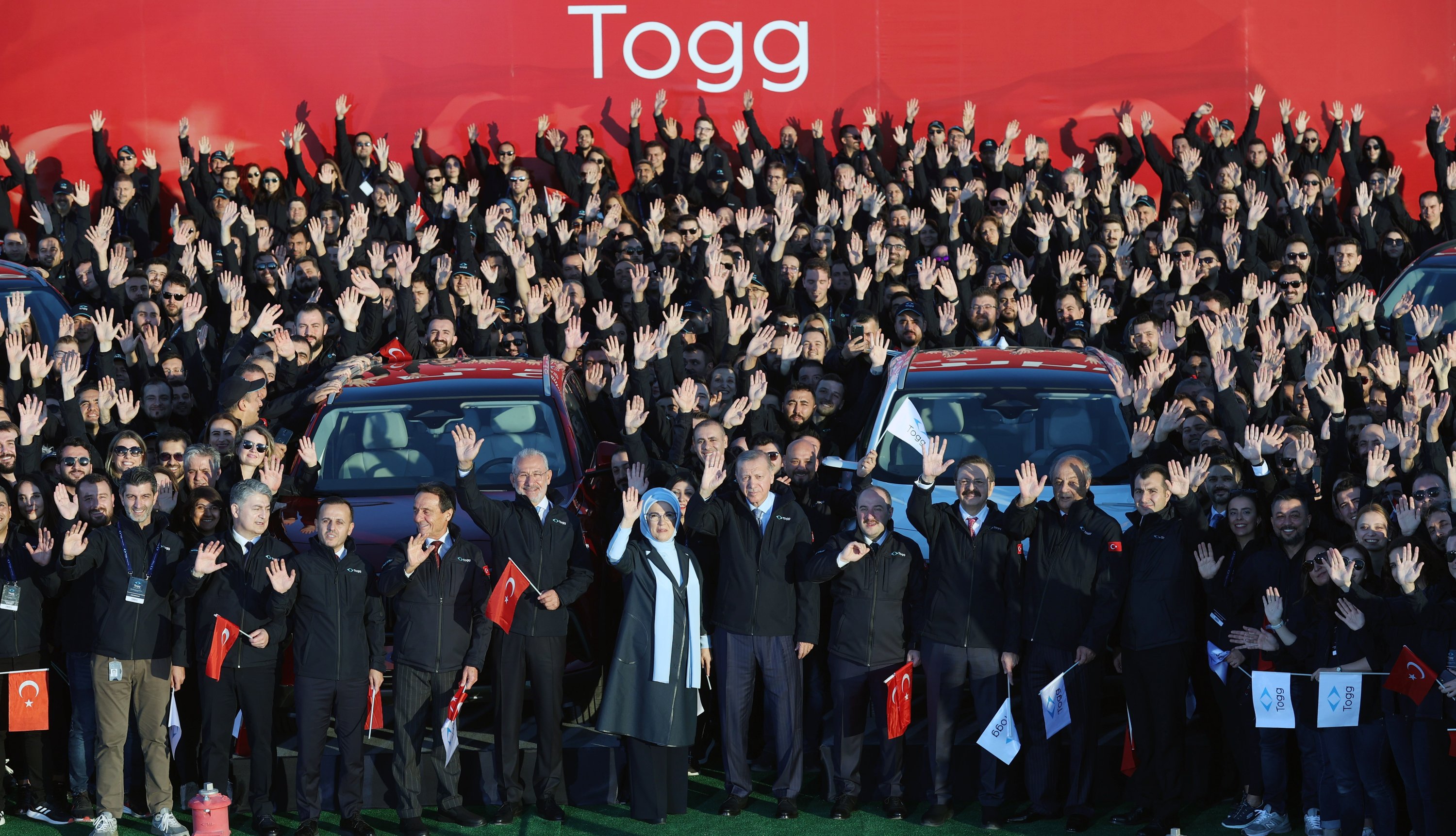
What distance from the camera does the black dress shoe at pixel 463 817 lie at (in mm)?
7441

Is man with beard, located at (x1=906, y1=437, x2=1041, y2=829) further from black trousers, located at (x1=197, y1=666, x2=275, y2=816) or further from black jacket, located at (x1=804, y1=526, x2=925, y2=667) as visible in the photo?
black trousers, located at (x1=197, y1=666, x2=275, y2=816)

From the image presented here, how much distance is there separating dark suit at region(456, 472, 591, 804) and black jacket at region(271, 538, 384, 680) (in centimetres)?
63

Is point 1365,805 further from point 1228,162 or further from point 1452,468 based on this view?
point 1228,162

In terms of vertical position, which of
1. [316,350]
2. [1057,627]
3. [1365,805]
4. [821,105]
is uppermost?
[821,105]

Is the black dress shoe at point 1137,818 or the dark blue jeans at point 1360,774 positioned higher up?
the dark blue jeans at point 1360,774

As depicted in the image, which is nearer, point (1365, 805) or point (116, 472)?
point (1365, 805)

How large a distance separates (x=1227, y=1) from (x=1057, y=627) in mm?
11243

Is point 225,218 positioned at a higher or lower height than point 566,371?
higher

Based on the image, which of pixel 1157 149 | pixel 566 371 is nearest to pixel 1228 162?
pixel 1157 149

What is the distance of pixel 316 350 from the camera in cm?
1071

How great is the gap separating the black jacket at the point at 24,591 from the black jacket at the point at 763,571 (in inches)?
117

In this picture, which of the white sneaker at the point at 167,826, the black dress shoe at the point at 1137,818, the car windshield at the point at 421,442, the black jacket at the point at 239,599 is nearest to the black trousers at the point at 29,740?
the white sneaker at the point at 167,826

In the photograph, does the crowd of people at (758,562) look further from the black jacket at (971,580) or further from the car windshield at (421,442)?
the car windshield at (421,442)

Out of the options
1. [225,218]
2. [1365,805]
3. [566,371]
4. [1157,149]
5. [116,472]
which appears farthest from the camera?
[1157,149]
